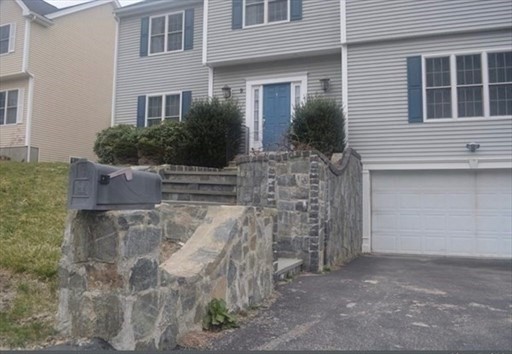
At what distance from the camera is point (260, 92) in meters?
13.2

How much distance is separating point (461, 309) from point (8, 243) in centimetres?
557

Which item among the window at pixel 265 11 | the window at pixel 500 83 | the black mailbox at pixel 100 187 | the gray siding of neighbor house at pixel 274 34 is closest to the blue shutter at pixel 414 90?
the window at pixel 500 83

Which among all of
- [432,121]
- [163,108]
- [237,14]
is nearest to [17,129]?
[163,108]

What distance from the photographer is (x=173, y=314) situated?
360 cm

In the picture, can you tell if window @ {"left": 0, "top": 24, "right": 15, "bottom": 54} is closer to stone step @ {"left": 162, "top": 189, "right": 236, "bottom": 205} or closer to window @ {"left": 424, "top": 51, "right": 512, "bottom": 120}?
stone step @ {"left": 162, "top": 189, "right": 236, "bottom": 205}

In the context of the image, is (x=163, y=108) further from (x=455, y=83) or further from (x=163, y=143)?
(x=455, y=83)

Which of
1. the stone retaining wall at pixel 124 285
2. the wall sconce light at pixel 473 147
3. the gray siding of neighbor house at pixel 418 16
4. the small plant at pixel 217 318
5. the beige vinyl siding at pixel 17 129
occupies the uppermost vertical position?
the gray siding of neighbor house at pixel 418 16

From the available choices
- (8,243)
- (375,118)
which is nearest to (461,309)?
(8,243)

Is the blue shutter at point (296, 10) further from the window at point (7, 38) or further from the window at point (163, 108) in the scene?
the window at point (7, 38)

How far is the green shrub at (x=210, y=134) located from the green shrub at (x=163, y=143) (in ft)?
0.74

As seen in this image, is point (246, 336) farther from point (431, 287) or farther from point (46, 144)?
point (46, 144)

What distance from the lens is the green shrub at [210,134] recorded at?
37.9 feet

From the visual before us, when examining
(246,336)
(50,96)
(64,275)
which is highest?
(50,96)

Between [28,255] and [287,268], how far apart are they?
11.6 ft
